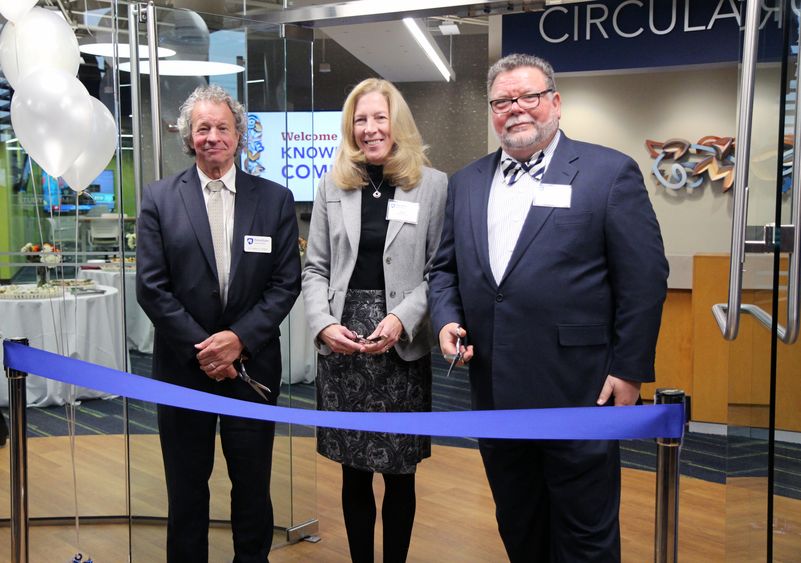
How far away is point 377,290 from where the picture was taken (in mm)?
2766

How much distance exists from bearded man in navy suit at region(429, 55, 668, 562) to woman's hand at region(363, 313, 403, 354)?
11.4 inches

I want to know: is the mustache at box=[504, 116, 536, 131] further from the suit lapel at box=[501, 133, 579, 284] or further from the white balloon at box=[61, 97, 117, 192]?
the white balloon at box=[61, 97, 117, 192]

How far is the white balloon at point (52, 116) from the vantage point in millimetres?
2848

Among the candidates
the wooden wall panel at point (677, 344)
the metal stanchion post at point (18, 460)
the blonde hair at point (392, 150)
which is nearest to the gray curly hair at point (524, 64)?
the blonde hair at point (392, 150)

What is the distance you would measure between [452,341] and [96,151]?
5.26 feet

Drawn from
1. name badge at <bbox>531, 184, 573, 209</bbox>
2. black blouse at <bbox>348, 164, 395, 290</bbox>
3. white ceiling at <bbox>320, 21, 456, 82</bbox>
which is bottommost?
black blouse at <bbox>348, 164, 395, 290</bbox>

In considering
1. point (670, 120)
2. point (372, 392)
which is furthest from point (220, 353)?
point (670, 120)

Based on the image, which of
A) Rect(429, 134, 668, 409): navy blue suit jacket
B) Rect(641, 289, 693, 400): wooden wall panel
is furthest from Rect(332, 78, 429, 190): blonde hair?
Rect(641, 289, 693, 400): wooden wall panel

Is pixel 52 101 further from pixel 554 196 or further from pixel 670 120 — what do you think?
pixel 670 120

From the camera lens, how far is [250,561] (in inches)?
112

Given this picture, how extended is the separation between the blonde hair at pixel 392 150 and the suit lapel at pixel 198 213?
1.50ft

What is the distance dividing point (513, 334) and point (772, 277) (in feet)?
2.21

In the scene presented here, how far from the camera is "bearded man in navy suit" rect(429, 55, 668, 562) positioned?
2.24 metres

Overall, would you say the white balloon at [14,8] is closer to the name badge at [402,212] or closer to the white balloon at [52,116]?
the white balloon at [52,116]
